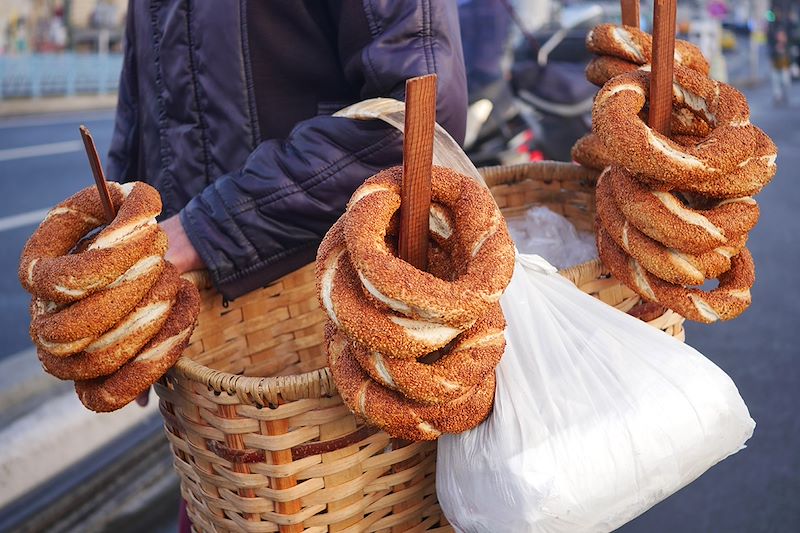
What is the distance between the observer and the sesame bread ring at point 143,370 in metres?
1.06

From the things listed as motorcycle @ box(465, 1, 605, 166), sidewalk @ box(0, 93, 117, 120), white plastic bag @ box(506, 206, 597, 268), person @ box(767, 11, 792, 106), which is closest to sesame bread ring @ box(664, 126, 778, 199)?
white plastic bag @ box(506, 206, 597, 268)

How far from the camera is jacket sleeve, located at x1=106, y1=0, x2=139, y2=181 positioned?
1.72 meters

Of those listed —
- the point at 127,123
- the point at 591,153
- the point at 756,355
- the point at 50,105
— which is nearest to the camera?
the point at 591,153

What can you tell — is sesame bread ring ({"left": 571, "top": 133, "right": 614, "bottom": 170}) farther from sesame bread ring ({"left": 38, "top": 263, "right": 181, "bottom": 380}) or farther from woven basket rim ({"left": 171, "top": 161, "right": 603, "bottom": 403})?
sesame bread ring ({"left": 38, "top": 263, "right": 181, "bottom": 380})

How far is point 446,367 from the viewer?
2.94 ft

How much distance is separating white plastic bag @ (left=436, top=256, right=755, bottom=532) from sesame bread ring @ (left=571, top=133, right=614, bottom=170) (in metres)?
0.62

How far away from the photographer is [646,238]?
1.14m

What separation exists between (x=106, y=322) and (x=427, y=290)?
454 millimetres

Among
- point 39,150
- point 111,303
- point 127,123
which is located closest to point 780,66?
point 39,150

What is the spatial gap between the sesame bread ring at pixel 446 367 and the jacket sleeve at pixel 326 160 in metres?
0.42

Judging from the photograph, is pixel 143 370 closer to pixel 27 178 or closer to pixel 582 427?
pixel 582 427

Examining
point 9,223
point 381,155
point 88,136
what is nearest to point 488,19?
point 381,155

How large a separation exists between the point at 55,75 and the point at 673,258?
17422 millimetres

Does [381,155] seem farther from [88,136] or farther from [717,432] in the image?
[717,432]
